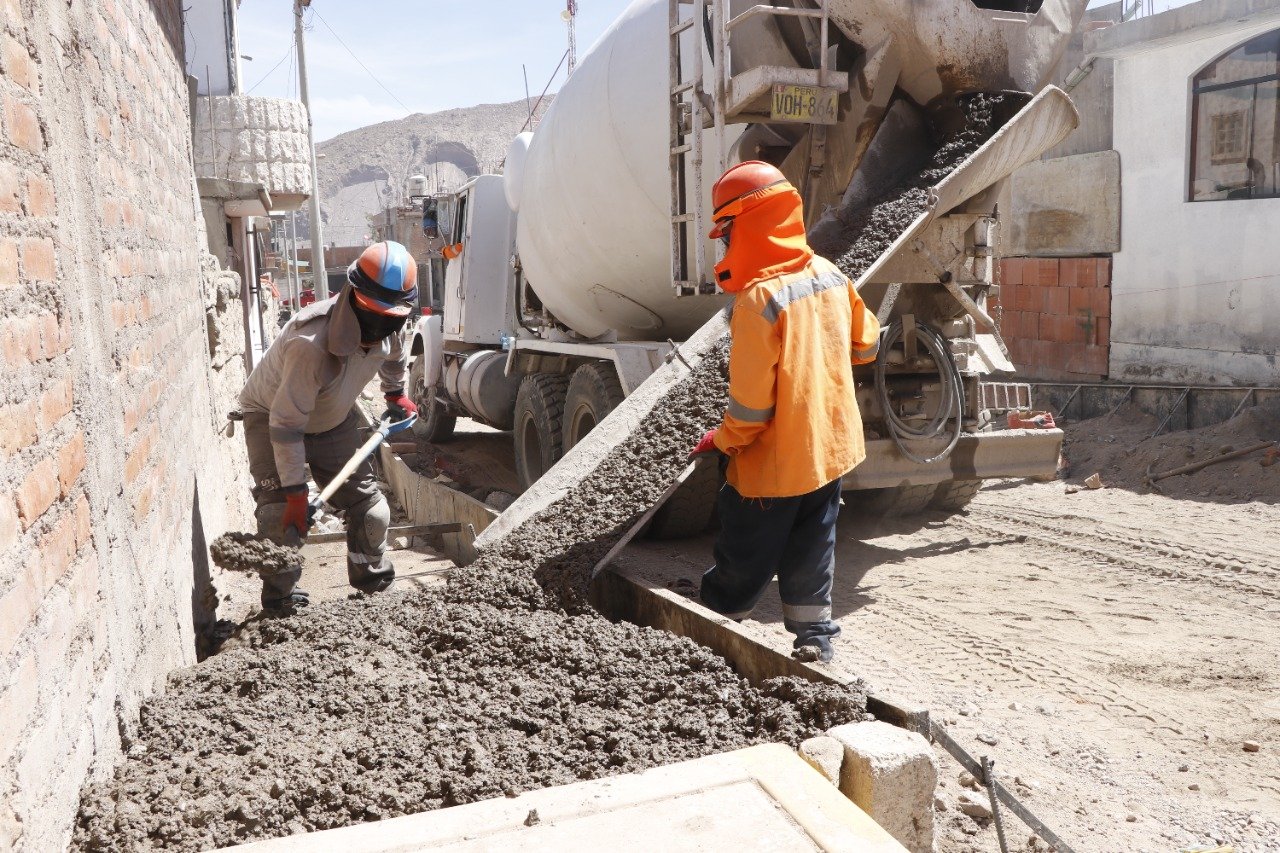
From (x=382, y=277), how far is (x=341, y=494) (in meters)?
1.20

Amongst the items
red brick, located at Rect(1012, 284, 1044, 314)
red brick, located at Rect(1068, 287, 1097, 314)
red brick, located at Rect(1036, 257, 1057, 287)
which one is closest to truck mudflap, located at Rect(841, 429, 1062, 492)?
red brick, located at Rect(1068, 287, 1097, 314)

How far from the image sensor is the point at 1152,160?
32.0 ft

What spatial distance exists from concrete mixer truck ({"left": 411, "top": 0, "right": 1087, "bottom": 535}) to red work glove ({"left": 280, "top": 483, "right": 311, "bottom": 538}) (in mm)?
1899

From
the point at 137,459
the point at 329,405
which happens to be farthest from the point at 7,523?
the point at 329,405

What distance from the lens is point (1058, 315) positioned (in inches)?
426

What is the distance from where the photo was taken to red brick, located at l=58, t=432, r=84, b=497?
78.5 inches

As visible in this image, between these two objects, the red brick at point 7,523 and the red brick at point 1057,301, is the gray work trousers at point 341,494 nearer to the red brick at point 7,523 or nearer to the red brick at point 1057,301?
the red brick at point 7,523

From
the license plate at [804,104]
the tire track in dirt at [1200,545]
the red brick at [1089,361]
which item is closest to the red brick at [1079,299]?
the red brick at [1089,361]

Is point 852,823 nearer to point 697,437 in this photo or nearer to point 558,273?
point 697,437

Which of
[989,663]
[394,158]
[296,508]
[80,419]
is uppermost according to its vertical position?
→ [394,158]

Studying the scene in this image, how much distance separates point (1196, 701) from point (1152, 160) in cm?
769

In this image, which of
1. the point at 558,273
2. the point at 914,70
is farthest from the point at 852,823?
the point at 558,273

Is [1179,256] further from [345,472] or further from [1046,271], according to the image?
[345,472]

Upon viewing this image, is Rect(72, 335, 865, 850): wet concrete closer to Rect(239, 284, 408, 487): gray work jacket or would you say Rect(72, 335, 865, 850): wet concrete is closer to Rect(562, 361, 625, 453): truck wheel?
Rect(239, 284, 408, 487): gray work jacket
